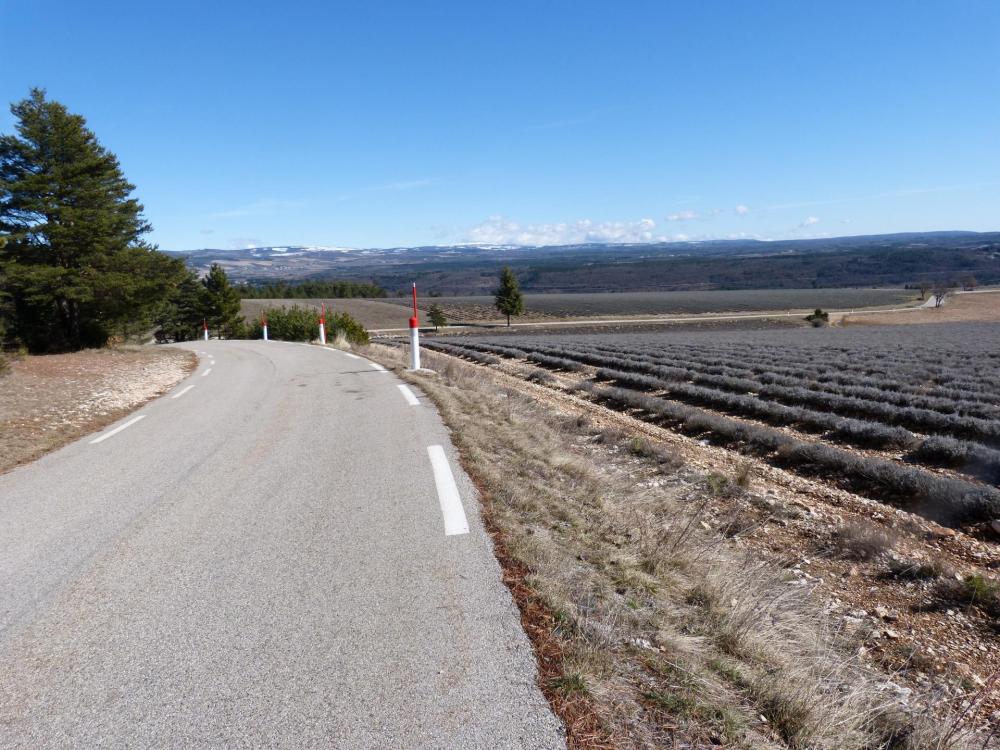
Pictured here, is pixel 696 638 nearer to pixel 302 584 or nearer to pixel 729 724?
pixel 729 724

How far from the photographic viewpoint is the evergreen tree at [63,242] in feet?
68.2

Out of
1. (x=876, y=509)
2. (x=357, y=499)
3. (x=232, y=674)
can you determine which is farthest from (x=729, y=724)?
(x=876, y=509)

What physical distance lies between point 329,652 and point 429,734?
75 centimetres

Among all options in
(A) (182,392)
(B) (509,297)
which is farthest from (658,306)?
(A) (182,392)

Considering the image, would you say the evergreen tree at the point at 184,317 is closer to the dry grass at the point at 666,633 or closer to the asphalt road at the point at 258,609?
the asphalt road at the point at 258,609

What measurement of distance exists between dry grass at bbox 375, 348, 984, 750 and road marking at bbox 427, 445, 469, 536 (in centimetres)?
23

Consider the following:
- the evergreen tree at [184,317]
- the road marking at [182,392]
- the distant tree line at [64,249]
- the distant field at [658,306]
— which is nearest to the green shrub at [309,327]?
the distant tree line at [64,249]

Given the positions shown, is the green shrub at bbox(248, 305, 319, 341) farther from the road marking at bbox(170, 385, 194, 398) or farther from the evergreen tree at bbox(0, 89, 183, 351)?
the road marking at bbox(170, 385, 194, 398)

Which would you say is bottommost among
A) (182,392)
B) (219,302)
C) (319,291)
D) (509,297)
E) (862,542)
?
(862,542)

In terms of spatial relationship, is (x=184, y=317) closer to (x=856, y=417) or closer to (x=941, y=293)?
(x=856, y=417)

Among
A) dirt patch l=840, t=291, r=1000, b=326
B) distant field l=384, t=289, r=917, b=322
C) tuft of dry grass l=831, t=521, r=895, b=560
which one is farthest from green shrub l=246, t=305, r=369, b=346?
dirt patch l=840, t=291, r=1000, b=326

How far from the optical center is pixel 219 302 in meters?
66.1

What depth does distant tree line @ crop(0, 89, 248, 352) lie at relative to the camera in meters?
20.8

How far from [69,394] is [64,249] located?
13691mm
